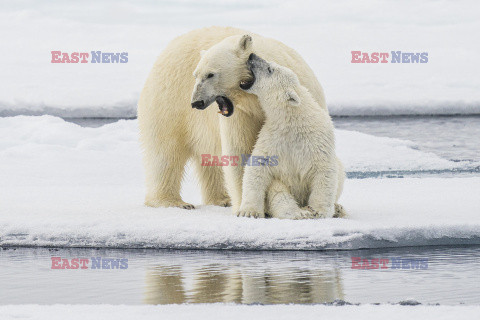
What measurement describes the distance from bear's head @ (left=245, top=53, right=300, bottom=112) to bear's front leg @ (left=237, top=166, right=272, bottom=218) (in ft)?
1.76

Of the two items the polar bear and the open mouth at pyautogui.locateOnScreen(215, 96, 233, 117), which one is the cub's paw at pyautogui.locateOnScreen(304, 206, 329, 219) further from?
the open mouth at pyautogui.locateOnScreen(215, 96, 233, 117)

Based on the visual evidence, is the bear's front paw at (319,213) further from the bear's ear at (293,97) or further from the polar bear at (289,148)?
the bear's ear at (293,97)

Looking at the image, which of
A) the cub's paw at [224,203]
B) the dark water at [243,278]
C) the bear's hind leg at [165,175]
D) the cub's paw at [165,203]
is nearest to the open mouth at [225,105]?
the dark water at [243,278]

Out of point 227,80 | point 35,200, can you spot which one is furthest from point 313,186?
point 35,200

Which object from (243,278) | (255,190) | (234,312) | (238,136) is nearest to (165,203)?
(238,136)

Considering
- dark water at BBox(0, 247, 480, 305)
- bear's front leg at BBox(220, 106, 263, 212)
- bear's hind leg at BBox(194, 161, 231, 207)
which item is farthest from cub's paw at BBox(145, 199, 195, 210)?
dark water at BBox(0, 247, 480, 305)

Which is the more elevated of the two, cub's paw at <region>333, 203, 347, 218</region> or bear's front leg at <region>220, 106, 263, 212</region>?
bear's front leg at <region>220, 106, 263, 212</region>

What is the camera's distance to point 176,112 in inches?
309

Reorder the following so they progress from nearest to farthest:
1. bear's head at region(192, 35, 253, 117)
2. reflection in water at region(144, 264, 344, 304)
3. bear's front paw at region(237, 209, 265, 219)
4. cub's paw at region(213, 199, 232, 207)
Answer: reflection in water at region(144, 264, 344, 304) < bear's head at region(192, 35, 253, 117) < bear's front paw at region(237, 209, 265, 219) < cub's paw at region(213, 199, 232, 207)

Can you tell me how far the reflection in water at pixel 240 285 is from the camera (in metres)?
4.50

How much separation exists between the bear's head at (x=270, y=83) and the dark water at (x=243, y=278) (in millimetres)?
1309

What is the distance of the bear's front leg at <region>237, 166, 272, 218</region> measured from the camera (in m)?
6.64

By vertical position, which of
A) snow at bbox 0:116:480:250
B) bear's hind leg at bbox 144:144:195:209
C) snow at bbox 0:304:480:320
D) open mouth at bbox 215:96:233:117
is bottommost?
snow at bbox 0:304:480:320

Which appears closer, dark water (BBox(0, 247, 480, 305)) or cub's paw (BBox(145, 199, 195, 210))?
dark water (BBox(0, 247, 480, 305))
